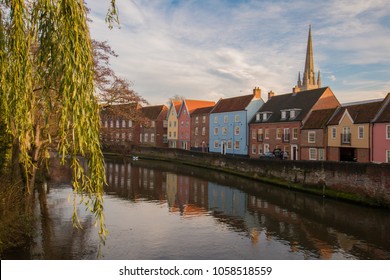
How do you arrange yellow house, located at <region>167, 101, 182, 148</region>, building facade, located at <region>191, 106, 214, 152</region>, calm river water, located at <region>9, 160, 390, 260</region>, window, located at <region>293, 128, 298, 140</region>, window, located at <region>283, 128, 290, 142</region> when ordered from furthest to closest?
yellow house, located at <region>167, 101, 182, 148</region>
building facade, located at <region>191, 106, 214, 152</region>
window, located at <region>283, 128, 290, 142</region>
window, located at <region>293, 128, 298, 140</region>
calm river water, located at <region>9, 160, 390, 260</region>

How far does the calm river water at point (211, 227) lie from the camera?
48.0 feet

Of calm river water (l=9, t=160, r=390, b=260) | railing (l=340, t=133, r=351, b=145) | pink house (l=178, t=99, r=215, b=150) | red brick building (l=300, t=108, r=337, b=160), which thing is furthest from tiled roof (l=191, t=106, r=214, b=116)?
calm river water (l=9, t=160, r=390, b=260)

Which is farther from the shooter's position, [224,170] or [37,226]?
[224,170]

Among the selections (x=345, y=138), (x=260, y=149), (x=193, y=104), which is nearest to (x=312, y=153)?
(x=345, y=138)

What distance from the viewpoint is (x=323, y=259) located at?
14.2m

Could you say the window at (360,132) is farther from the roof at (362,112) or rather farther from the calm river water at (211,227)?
the calm river water at (211,227)

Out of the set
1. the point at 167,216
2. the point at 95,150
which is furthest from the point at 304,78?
the point at 95,150

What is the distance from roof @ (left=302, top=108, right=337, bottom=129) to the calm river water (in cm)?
1232

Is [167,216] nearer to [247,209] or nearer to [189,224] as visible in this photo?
[189,224]

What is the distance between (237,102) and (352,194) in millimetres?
32847

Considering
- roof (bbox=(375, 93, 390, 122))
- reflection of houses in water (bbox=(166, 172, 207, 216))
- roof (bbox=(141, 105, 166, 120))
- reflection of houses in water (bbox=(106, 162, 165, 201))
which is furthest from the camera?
roof (bbox=(141, 105, 166, 120))

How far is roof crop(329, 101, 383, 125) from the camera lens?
3231cm

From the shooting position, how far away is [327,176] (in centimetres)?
2756

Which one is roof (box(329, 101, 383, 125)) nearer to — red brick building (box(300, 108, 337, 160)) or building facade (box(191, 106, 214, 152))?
red brick building (box(300, 108, 337, 160))
